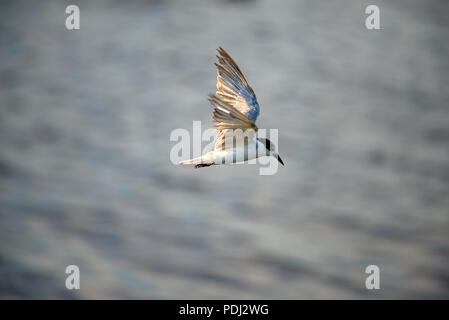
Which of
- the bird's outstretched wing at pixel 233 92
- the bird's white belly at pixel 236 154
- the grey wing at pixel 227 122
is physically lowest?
the bird's white belly at pixel 236 154

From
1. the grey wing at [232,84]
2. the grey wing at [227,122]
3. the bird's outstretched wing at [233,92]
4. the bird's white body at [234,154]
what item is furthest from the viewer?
Result: the grey wing at [232,84]

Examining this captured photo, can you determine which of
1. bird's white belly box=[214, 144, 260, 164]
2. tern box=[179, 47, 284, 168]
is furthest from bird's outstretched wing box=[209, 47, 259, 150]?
bird's white belly box=[214, 144, 260, 164]

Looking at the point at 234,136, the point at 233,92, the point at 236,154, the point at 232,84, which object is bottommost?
the point at 236,154

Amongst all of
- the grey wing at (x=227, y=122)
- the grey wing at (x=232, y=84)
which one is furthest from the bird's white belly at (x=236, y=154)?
the grey wing at (x=232, y=84)

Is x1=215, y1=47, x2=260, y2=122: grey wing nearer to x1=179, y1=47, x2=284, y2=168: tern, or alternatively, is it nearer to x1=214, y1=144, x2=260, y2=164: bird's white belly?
x1=179, y1=47, x2=284, y2=168: tern

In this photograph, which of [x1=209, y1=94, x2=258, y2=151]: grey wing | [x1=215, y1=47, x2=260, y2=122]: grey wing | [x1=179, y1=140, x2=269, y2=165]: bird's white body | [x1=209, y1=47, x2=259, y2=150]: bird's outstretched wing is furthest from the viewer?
[x1=215, y1=47, x2=260, y2=122]: grey wing

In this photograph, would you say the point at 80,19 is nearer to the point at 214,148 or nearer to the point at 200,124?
the point at 200,124

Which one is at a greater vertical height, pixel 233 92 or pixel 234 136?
pixel 233 92

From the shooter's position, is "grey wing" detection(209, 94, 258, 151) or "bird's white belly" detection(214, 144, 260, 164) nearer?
"grey wing" detection(209, 94, 258, 151)

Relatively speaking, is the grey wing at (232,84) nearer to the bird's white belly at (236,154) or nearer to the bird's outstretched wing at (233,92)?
the bird's outstretched wing at (233,92)

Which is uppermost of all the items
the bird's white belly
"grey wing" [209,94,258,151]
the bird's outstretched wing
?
the bird's outstretched wing

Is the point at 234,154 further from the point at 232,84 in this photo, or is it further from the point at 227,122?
the point at 232,84

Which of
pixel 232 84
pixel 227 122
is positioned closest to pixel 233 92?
pixel 232 84

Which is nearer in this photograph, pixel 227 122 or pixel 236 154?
pixel 227 122
